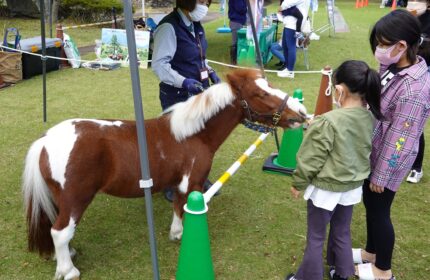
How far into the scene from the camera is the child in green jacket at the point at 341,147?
2299 millimetres

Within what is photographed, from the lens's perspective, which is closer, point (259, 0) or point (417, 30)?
point (417, 30)

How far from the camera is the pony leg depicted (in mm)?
2625

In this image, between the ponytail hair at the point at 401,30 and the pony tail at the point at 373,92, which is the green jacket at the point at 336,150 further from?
the ponytail hair at the point at 401,30

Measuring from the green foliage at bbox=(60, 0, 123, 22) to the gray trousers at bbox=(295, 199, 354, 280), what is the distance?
53.8 ft

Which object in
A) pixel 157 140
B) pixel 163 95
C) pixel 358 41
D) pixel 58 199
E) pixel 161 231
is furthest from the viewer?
pixel 358 41

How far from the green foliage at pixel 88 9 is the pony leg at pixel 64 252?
15.9 metres

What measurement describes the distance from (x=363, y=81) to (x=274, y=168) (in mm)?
2450

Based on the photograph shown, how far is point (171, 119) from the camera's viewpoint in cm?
295

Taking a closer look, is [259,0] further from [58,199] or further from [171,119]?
[58,199]

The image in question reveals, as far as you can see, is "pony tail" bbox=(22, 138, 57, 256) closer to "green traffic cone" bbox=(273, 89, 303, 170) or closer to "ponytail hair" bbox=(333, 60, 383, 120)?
"ponytail hair" bbox=(333, 60, 383, 120)

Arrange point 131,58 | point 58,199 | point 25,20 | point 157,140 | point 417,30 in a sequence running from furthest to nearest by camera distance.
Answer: point 25,20 < point 157,140 < point 58,199 < point 417,30 < point 131,58

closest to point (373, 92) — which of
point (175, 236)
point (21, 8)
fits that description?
point (175, 236)

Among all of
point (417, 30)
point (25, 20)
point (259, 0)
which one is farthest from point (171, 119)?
point (25, 20)

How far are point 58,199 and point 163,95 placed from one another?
1.52m
